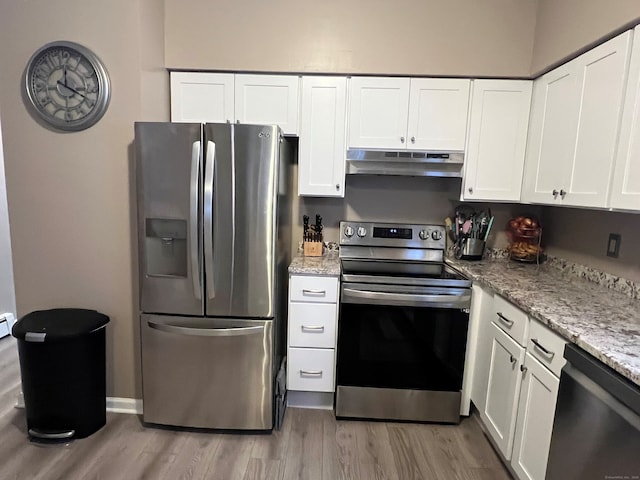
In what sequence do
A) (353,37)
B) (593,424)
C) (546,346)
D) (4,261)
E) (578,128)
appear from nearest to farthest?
(593,424) < (546,346) < (578,128) < (353,37) < (4,261)

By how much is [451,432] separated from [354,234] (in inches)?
56.2

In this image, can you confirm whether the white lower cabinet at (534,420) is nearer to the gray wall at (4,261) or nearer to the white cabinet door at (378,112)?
the white cabinet door at (378,112)

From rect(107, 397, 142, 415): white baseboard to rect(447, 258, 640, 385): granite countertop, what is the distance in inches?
86.7

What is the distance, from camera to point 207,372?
2.04 meters

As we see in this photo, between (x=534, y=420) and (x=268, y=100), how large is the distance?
226 centimetres

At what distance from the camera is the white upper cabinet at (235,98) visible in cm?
235

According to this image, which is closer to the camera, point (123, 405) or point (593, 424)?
point (593, 424)

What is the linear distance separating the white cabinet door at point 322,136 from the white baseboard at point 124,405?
1701 millimetres

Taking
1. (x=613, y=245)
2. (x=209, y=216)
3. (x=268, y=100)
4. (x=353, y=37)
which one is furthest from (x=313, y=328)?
(x=353, y=37)

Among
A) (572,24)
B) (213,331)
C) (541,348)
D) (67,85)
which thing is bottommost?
(213,331)

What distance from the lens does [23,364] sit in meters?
1.92

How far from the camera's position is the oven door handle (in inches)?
82.7

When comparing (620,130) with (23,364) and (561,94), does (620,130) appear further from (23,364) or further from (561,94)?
(23,364)

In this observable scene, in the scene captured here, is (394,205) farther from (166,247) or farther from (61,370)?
(61,370)
